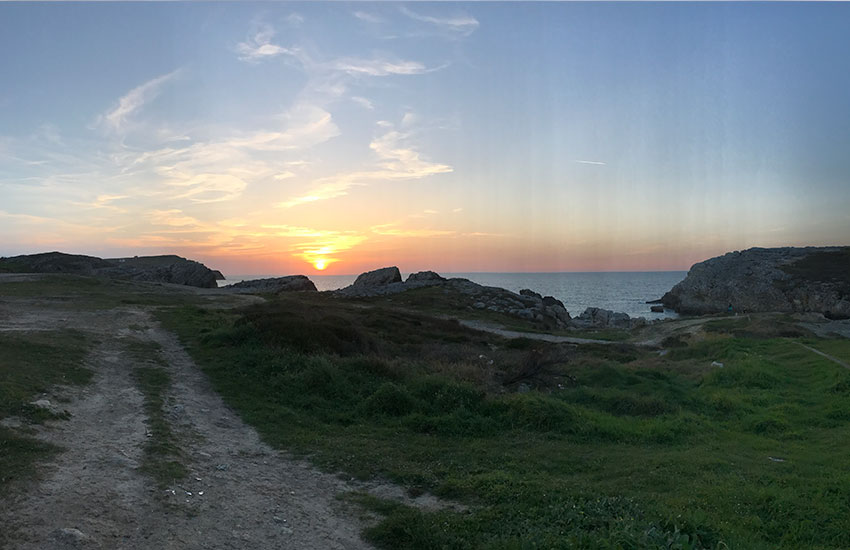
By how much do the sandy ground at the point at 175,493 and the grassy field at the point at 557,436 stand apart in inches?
27.8

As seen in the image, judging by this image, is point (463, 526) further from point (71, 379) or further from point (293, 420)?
point (71, 379)

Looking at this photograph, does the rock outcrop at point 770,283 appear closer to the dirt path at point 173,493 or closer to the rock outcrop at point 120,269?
the dirt path at point 173,493

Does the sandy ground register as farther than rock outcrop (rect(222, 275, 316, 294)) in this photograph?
No

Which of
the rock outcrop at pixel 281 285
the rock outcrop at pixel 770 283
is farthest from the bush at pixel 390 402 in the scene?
the rock outcrop at pixel 770 283

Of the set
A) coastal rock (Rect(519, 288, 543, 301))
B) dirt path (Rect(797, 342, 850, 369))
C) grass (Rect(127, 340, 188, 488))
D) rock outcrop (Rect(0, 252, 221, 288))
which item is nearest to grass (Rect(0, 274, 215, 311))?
grass (Rect(127, 340, 188, 488))

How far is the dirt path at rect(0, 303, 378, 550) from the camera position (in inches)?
270

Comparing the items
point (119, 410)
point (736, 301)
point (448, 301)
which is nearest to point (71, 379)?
point (119, 410)

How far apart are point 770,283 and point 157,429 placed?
105 metres

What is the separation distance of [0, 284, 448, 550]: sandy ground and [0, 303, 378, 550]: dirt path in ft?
0.05

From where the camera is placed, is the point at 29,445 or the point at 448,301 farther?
the point at 448,301

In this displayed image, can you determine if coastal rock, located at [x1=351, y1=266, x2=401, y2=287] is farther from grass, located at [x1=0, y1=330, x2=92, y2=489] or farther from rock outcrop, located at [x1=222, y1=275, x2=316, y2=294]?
grass, located at [x1=0, y1=330, x2=92, y2=489]

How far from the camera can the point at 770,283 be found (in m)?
91.8

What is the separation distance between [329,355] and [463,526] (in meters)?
12.5

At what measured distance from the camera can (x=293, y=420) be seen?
44.1ft
